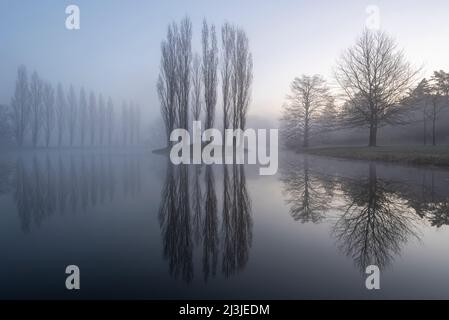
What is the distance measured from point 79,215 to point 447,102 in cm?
4135

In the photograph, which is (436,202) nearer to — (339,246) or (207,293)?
(339,246)

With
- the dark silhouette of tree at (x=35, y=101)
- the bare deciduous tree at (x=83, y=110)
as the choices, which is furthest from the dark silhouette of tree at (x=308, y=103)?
the bare deciduous tree at (x=83, y=110)

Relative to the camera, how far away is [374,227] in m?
4.14

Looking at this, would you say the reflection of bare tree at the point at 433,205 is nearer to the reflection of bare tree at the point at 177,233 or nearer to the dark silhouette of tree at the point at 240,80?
the reflection of bare tree at the point at 177,233

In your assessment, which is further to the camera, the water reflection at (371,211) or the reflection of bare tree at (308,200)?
the reflection of bare tree at (308,200)

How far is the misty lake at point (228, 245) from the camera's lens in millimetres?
2500

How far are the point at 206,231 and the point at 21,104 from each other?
55065 millimetres

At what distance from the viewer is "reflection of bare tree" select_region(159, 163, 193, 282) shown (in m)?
2.94

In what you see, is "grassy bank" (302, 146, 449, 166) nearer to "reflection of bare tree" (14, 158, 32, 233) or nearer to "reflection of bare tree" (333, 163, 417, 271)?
"reflection of bare tree" (333, 163, 417, 271)

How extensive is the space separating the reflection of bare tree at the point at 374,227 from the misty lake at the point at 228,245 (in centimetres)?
2

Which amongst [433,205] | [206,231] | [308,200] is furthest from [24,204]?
[433,205]

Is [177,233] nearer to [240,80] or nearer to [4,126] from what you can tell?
[240,80]

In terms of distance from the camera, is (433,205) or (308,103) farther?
(308,103)
